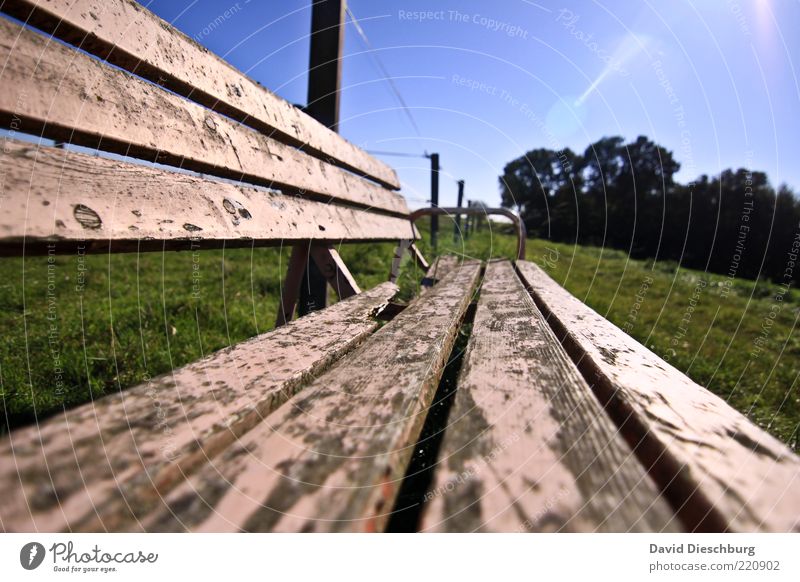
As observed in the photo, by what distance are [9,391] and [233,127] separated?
58.2 inches

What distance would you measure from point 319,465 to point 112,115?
0.84 meters

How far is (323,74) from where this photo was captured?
214 cm

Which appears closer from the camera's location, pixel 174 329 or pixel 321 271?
pixel 321 271

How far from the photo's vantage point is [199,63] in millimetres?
1106

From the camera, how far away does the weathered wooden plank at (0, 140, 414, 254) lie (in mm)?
604

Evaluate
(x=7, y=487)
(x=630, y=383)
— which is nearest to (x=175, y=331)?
(x=7, y=487)

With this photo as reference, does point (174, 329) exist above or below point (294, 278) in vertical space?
below

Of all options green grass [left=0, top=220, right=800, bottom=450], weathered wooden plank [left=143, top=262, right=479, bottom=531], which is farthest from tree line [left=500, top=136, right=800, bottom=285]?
weathered wooden plank [left=143, top=262, right=479, bottom=531]

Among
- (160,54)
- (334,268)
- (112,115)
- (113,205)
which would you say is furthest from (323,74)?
(113,205)

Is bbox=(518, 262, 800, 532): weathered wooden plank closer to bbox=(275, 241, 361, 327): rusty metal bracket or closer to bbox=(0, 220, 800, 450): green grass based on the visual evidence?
bbox=(0, 220, 800, 450): green grass

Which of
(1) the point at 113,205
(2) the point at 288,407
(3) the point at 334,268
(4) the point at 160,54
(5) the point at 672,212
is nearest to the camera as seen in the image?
(2) the point at 288,407

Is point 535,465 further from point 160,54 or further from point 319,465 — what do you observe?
point 160,54

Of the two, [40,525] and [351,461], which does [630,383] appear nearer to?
[351,461]

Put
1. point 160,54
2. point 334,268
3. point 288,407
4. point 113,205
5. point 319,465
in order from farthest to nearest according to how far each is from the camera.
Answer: point 334,268
point 160,54
point 113,205
point 288,407
point 319,465
